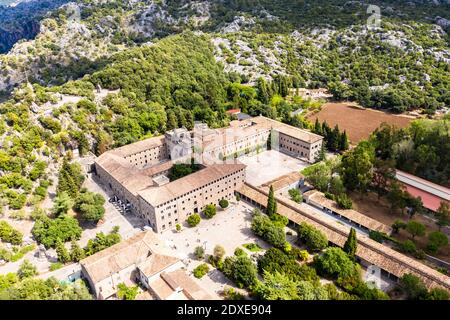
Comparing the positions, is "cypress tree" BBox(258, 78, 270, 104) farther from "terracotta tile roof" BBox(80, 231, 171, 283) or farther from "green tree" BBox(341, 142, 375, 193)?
"terracotta tile roof" BBox(80, 231, 171, 283)

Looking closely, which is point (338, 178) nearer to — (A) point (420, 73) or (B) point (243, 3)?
(A) point (420, 73)

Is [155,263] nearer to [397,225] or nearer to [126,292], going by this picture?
[126,292]

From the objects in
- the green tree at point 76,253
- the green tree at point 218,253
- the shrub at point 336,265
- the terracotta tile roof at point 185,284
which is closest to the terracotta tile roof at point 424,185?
the shrub at point 336,265

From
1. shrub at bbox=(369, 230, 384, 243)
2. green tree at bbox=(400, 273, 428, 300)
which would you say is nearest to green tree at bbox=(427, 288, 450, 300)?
green tree at bbox=(400, 273, 428, 300)

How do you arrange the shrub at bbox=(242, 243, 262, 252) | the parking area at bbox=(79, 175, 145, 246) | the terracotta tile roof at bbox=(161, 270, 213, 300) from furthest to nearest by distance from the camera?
1. the parking area at bbox=(79, 175, 145, 246)
2. the shrub at bbox=(242, 243, 262, 252)
3. the terracotta tile roof at bbox=(161, 270, 213, 300)

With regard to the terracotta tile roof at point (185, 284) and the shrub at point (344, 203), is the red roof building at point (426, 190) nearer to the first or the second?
the shrub at point (344, 203)

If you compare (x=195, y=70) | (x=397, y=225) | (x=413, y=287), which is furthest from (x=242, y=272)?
(x=195, y=70)
